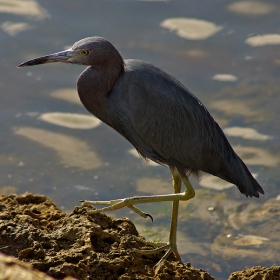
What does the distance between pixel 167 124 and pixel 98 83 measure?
753 mm

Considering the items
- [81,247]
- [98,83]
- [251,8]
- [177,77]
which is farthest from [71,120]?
[81,247]

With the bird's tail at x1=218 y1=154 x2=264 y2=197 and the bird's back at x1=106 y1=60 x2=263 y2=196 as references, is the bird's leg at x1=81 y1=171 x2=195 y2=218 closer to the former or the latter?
the bird's back at x1=106 y1=60 x2=263 y2=196

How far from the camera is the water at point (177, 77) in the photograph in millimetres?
8375

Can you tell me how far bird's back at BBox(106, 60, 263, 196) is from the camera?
614 centimetres

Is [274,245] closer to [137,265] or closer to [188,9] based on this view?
[137,265]

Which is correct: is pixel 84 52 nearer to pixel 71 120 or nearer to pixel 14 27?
pixel 71 120

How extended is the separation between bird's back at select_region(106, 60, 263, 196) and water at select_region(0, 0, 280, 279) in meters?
1.75

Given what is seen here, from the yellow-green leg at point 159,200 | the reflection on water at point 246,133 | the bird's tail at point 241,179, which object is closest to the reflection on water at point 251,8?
the reflection on water at point 246,133

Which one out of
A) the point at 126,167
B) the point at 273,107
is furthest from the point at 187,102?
the point at 273,107

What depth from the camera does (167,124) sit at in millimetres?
6285

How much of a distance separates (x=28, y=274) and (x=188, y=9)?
8.95 meters

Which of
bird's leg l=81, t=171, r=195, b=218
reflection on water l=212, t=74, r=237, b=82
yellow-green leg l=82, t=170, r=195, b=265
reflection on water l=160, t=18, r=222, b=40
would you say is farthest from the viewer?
reflection on water l=160, t=18, r=222, b=40

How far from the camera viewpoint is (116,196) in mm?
8719

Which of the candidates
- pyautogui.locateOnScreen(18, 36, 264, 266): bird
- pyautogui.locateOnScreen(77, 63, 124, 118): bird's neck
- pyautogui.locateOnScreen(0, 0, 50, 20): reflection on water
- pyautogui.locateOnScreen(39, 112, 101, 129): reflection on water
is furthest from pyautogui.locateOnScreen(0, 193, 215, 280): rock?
pyautogui.locateOnScreen(0, 0, 50, 20): reflection on water
